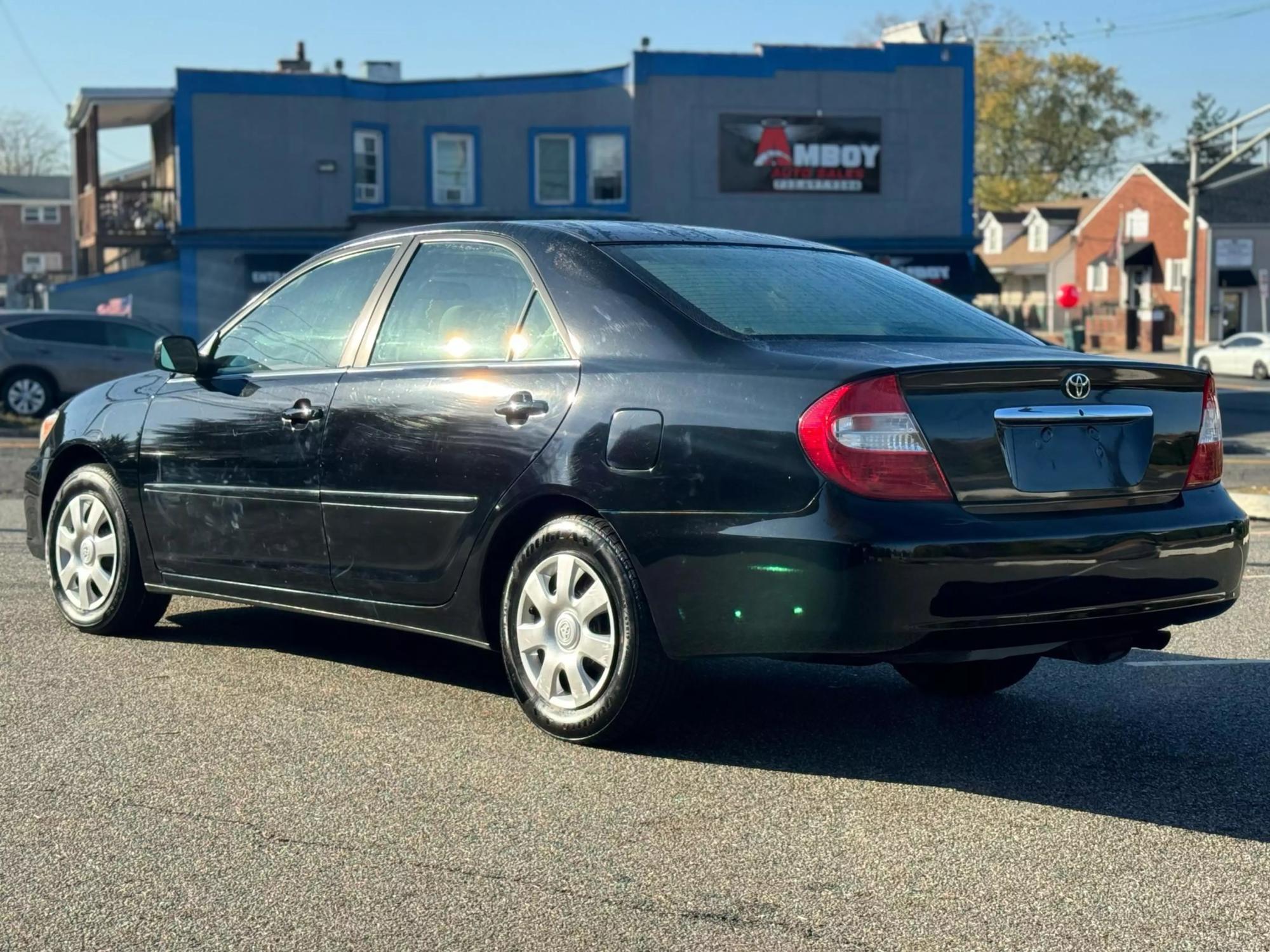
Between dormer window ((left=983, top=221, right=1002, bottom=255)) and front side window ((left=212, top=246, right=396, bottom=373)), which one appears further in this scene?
dormer window ((left=983, top=221, right=1002, bottom=255))

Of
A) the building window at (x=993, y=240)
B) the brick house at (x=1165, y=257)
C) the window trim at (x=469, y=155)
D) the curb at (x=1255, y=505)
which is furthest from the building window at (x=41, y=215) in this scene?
the curb at (x=1255, y=505)

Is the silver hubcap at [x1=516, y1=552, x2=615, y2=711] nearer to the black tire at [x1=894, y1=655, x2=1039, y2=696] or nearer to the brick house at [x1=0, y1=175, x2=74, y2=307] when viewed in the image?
the black tire at [x1=894, y1=655, x2=1039, y2=696]

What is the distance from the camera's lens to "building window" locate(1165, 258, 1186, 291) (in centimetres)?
7256

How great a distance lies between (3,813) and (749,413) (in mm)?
2246

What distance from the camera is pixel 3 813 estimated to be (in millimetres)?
4383

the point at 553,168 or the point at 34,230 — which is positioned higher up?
the point at 34,230

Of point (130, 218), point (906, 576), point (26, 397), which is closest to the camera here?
point (906, 576)

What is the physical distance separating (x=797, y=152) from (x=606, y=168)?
177 inches

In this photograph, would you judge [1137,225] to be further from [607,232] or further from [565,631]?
[565,631]

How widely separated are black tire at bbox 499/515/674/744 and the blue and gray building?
33666 millimetres

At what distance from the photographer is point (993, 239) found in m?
92.3

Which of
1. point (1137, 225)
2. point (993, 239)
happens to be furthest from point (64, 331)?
point (993, 239)

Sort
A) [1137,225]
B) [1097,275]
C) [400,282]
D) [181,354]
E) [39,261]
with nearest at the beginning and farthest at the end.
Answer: [400,282]
[181,354]
[1137,225]
[1097,275]
[39,261]

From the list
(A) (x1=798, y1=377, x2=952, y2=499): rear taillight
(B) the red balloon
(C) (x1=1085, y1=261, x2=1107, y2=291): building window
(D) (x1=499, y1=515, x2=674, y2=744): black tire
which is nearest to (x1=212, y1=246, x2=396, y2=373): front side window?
(D) (x1=499, y1=515, x2=674, y2=744): black tire
